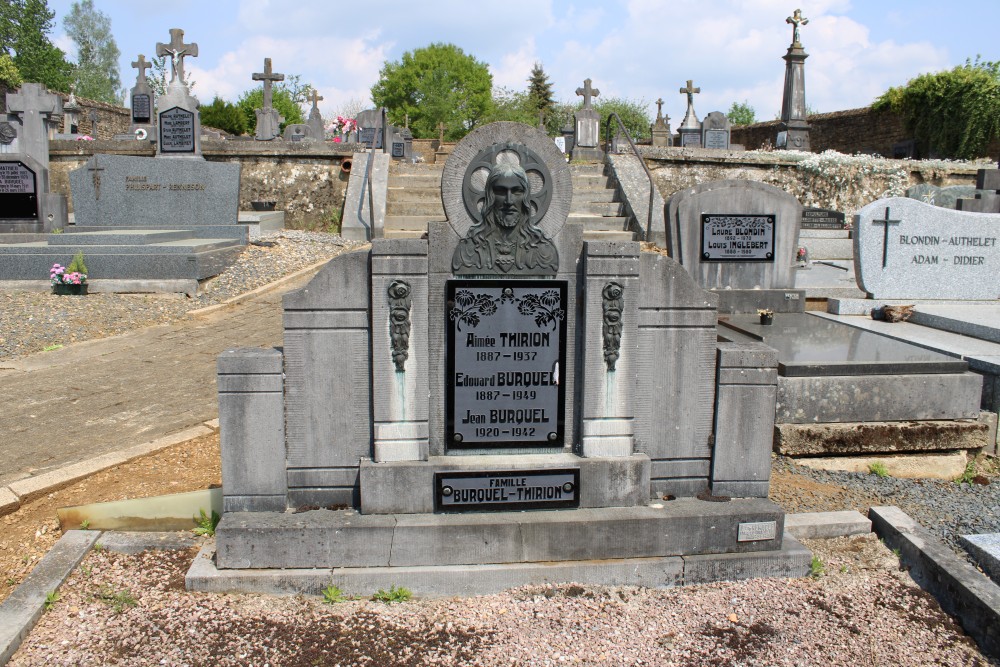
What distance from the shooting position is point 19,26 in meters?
49.0

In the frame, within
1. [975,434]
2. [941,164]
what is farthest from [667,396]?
[941,164]

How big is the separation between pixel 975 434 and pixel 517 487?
346cm

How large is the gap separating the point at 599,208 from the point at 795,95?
13610 millimetres

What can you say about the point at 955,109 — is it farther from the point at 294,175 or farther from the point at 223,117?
the point at 223,117

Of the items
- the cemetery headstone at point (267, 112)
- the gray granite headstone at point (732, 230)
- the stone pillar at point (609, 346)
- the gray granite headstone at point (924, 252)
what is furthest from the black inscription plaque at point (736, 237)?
the cemetery headstone at point (267, 112)

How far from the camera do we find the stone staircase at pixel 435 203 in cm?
1292

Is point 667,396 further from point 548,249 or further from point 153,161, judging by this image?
point 153,161

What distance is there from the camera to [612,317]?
3.35 meters

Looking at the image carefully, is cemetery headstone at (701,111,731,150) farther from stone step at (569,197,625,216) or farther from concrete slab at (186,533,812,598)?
concrete slab at (186,533,812,598)

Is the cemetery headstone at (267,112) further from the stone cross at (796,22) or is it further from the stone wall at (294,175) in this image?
the stone cross at (796,22)

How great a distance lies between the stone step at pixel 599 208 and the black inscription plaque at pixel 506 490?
1104cm

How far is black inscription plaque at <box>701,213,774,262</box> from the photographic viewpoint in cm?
770

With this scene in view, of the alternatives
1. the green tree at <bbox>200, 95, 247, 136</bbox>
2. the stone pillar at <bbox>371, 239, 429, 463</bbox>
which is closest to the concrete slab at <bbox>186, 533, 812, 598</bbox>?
the stone pillar at <bbox>371, 239, 429, 463</bbox>

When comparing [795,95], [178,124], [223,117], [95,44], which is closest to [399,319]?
[178,124]
